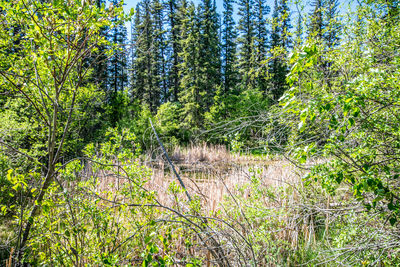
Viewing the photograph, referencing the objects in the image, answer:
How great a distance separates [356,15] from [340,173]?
287cm

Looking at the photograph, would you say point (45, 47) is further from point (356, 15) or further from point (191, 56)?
point (191, 56)

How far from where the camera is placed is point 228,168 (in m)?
4.71

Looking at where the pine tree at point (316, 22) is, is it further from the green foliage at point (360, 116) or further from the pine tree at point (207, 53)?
the pine tree at point (207, 53)

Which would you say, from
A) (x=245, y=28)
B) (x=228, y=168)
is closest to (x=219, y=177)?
(x=228, y=168)

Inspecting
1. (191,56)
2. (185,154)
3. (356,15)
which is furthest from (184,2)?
(356,15)

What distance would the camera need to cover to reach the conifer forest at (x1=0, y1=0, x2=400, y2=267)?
68.1 inches

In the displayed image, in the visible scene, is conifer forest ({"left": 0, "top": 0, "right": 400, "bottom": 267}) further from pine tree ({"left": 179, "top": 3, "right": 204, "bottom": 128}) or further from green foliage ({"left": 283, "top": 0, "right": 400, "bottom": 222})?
pine tree ({"left": 179, "top": 3, "right": 204, "bottom": 128})

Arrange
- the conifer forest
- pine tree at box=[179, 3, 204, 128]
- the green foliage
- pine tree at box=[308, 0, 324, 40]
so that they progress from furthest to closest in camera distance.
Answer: pine tree at box=[179, 3, 204, 128] → pine tree at box=[308, 0, 324, 40] → the conifer forest → the green foliage

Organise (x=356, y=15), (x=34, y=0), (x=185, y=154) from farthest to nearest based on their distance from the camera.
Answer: (x=185, y=154)
(x=356, y=15)
(x=34, y=0)

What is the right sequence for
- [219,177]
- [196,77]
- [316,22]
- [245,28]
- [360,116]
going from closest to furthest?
[360,116] < [219,177] < [316,22] < [196,77] < [245,28]

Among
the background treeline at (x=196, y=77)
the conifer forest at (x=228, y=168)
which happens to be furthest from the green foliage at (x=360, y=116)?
the background treeline at (x=196, y=77)

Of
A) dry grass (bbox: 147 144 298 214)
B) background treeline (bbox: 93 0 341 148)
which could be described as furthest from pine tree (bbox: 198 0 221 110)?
dry grass (bbox: 147 144 298 214)

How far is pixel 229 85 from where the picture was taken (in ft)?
75.5

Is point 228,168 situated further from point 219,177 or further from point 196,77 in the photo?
point 196,77
